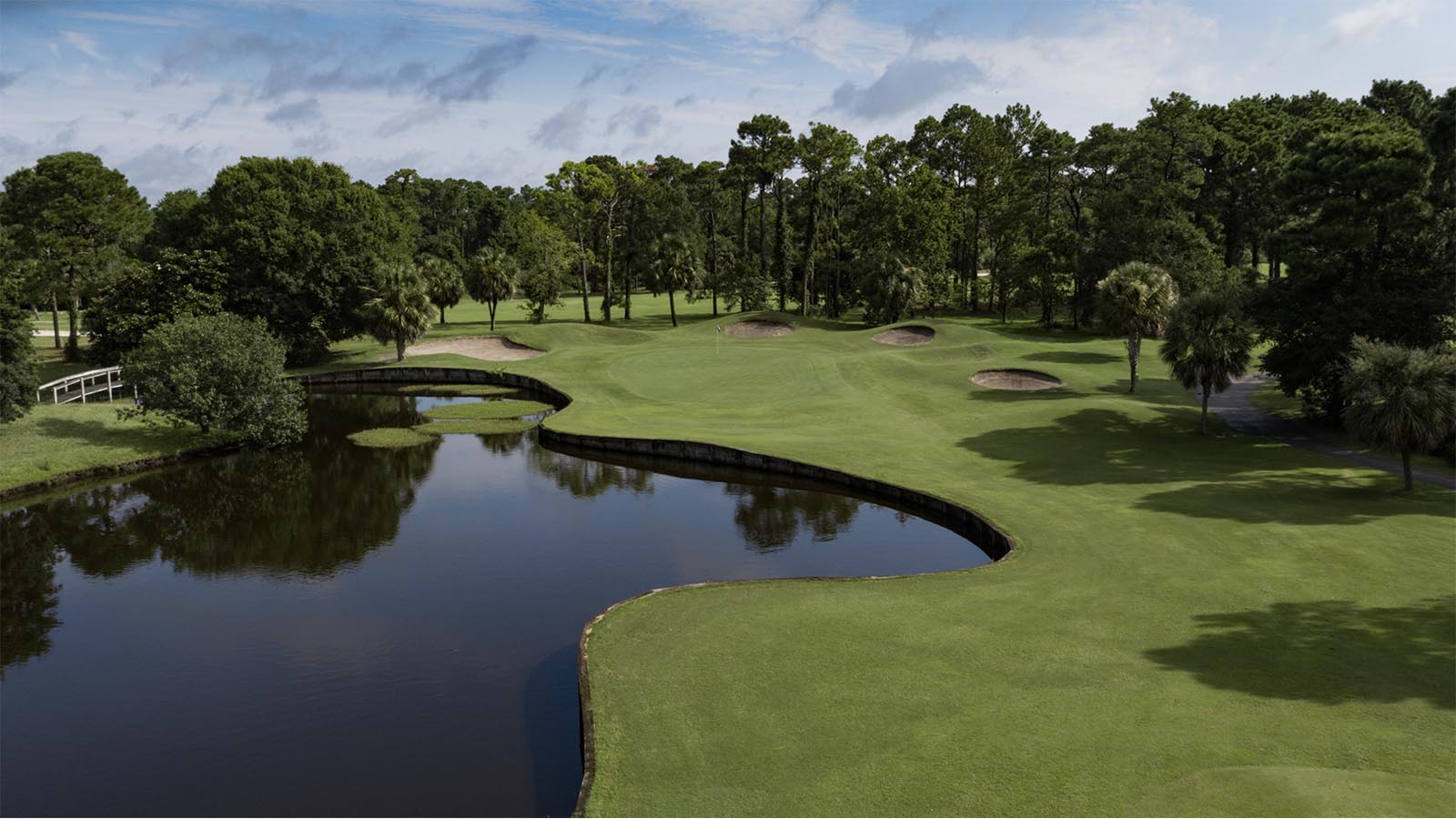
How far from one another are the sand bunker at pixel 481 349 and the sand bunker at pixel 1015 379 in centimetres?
3652

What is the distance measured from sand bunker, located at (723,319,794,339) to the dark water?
37287mm

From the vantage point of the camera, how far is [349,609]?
23.5 meters

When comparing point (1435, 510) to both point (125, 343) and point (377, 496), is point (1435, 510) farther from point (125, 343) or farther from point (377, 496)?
point (125, 343)

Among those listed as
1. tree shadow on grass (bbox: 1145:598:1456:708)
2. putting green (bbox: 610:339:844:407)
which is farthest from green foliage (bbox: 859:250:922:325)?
tree shadow on grass (bbox: 1145:598:1456:708)

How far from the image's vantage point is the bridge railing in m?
51.4

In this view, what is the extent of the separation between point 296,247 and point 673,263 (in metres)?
34.5

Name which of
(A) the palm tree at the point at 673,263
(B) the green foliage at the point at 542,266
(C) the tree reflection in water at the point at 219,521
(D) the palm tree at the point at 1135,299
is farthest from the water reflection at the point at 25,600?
(A) the palm tree at the point at 673,263

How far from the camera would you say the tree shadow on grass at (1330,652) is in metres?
15.6

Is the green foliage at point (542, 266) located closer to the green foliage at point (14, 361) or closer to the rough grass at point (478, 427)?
the rough grass at point (478, 427)

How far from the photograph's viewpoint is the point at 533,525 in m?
31.0

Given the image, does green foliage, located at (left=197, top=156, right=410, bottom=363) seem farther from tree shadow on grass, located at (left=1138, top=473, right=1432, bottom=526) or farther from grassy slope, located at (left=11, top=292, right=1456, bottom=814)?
tree shadow on grass, located at (left=1138, top=473, right=1432, bottom=526)

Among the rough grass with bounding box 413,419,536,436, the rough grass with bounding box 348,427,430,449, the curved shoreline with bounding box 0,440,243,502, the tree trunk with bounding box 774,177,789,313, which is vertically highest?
the tree trunk with bounding box 774,177,789,313

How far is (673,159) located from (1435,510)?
347ft

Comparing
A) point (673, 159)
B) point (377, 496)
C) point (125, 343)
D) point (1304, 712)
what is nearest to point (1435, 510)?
point (1304, 712)
